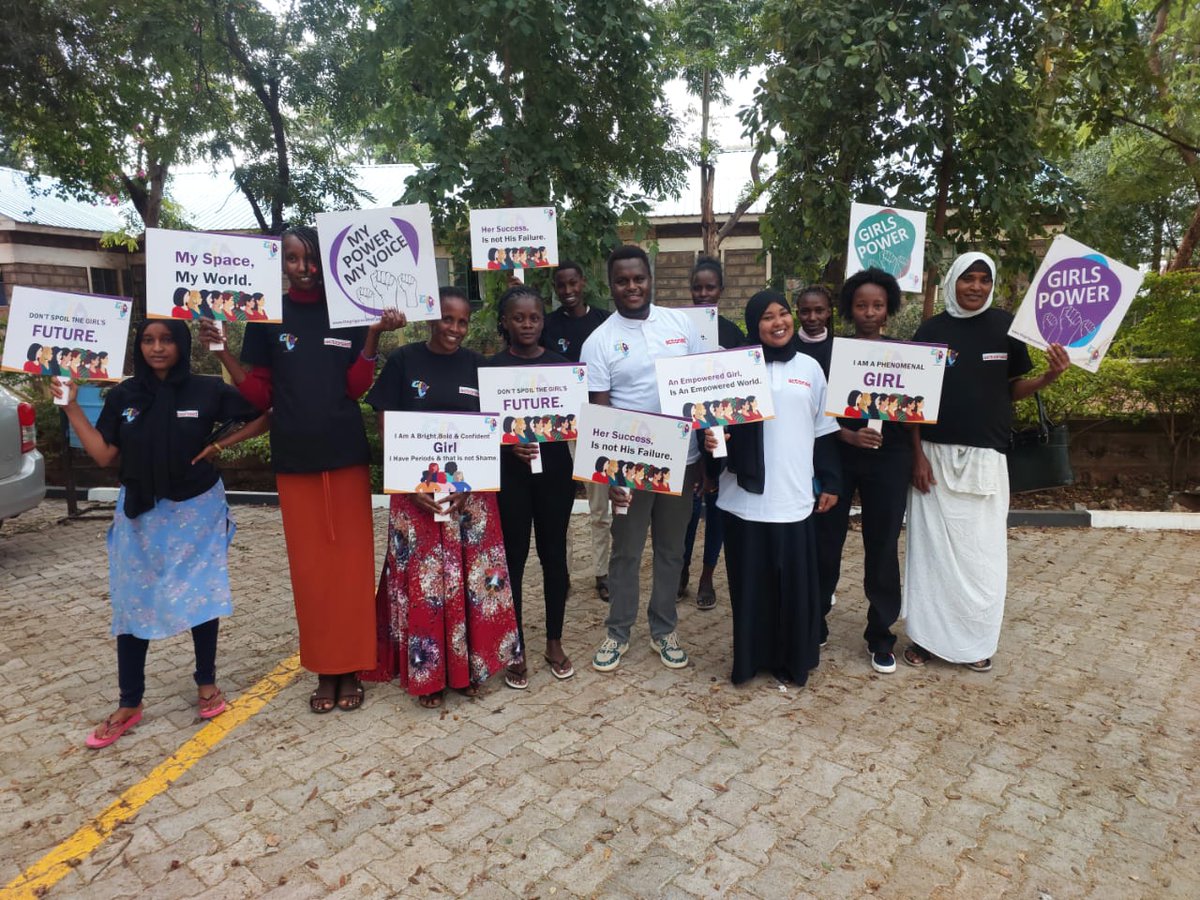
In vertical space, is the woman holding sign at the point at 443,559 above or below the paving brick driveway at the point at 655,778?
above

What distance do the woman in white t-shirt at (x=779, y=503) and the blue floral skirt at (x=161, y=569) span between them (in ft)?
7.73

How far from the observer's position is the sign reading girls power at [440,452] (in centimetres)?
324

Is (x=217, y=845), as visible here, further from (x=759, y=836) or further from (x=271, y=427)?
(x=759, y=836)

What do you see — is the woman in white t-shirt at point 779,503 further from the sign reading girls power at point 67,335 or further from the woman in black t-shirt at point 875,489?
the sign reading girls power at point 67,335

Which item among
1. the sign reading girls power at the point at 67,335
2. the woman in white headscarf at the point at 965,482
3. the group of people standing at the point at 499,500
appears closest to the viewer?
the sign reading girls power at the point at 67,335

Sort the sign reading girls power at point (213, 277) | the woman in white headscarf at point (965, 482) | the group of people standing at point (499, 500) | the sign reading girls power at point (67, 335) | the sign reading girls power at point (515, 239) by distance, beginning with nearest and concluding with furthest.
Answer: the sign reading girls power at point (67, 335), the sign reading girls power at point (213, 277), the group of people standing at point (499, 500), the woman in white headscarf at point (965, 482), the sign reading girls power at point (515, 239)

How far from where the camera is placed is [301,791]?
2.95 m

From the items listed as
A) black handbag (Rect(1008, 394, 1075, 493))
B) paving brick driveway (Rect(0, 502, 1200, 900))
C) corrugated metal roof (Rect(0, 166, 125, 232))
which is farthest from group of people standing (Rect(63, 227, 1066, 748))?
corrugated metal roof (Rect(0, 166, 125, 232))

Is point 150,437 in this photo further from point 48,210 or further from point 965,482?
point 48,210

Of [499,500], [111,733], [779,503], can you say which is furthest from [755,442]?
[111,733]

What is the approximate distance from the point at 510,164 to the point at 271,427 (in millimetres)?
3334

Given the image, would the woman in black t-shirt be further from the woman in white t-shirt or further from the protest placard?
the protest placard

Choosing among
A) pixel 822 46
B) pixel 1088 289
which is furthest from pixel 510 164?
pixel 1088 289

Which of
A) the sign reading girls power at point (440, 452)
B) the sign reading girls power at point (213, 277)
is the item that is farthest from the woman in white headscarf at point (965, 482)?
the sign reading girls power at point (213, 277)
